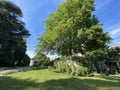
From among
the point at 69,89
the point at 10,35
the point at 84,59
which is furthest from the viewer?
the point at 10,35

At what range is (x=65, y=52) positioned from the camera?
82.9 feet

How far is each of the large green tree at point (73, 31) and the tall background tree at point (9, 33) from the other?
11.4 metres

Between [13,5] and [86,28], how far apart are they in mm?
19319

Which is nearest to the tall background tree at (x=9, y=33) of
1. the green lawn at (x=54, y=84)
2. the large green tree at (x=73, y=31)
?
the large green tree at (x=73, y=31)

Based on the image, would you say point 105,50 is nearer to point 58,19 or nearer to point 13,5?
point 58,19

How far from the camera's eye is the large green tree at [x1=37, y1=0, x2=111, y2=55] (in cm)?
2258

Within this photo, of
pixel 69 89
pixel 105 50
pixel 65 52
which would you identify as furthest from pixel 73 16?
pixel 69 89

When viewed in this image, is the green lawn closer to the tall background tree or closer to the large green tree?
Answer: the large green tree

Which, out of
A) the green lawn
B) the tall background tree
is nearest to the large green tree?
the green lawn

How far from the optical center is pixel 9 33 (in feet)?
116

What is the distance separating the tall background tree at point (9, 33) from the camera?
34.0 m

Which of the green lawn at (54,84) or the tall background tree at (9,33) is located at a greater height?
the tall background tree at (9,33)

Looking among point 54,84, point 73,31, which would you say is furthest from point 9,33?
point 54,84

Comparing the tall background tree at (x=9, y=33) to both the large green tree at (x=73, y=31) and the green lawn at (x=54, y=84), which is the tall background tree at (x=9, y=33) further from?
the green lawn at (x=54, y=84)
